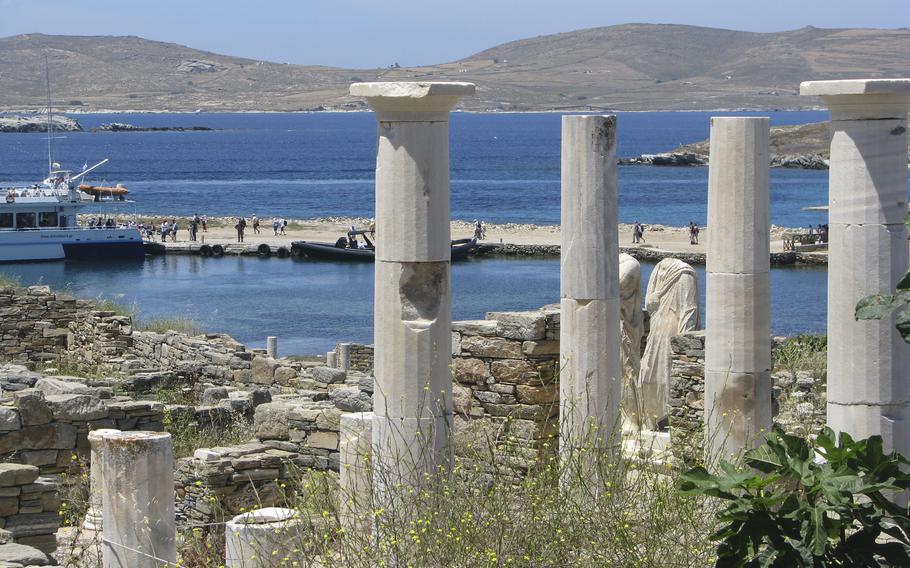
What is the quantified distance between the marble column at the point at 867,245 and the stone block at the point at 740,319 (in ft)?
3.05

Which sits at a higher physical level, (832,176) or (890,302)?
(832,176)

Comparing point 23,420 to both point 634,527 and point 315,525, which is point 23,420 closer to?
point 315,525

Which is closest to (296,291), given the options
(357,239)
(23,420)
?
(357,239)

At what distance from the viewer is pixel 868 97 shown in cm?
1084

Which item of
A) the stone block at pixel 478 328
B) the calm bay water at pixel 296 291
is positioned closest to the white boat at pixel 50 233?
the calm bay water at pixel 296 291

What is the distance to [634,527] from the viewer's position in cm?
984

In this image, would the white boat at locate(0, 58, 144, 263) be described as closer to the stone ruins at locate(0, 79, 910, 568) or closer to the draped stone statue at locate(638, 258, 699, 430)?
the stone ruins at locate(0, 79, 910, 568)

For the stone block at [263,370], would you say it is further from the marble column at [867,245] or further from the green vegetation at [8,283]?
the marble column at [867,245]

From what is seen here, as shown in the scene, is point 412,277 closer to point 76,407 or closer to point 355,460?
point 355,460

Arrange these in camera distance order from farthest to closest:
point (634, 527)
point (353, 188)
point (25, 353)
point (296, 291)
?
point (353, 188), point (296, 291), point (25, 353), point (634, 527)

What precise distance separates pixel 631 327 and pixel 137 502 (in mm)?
6000

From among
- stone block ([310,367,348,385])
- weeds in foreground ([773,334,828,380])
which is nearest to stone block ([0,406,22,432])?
stone block ([310,367,348,385])

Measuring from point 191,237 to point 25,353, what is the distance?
5228 cm

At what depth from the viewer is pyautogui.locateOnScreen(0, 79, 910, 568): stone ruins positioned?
409 inches
